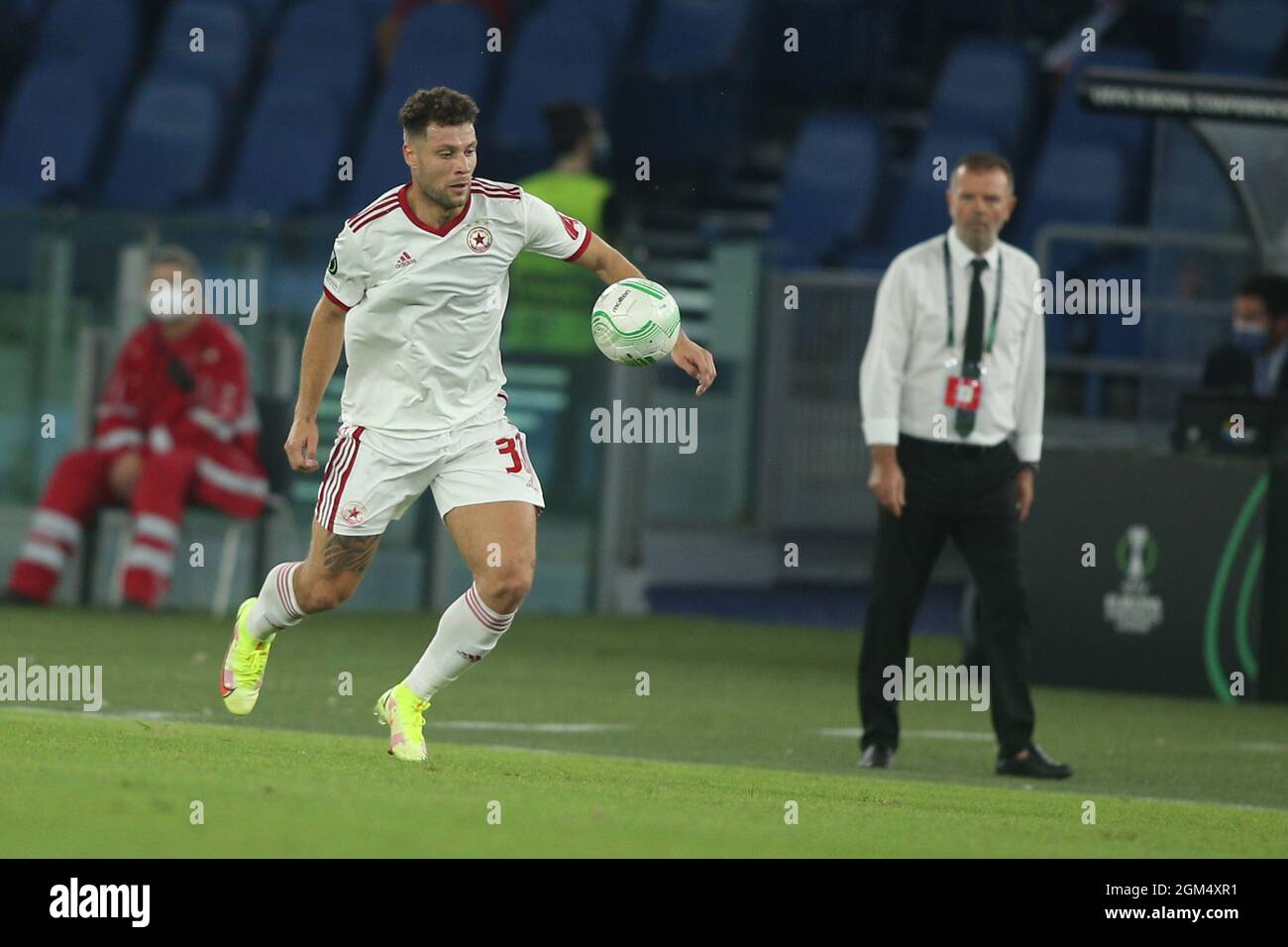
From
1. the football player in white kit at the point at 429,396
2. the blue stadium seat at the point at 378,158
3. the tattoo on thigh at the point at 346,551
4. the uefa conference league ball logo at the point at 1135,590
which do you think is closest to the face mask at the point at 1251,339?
the uefa conference league ball logo at the point at 1135,590

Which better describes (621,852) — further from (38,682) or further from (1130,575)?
(1130,575)

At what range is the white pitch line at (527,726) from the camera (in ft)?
35.8

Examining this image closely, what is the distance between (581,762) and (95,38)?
1632cm

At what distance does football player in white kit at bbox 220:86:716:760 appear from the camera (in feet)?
28.2

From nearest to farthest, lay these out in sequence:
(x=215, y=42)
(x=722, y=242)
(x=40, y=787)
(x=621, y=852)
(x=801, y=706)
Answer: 1. (x=621, y=852)
2. (x=40, y=787)
3. (x=801, y=706)
4. (x=722, y=242)
5. (x=215, y=42)

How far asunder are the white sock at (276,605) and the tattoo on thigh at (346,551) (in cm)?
20

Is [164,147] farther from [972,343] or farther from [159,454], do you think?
[972,343]

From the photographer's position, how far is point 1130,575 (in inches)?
532

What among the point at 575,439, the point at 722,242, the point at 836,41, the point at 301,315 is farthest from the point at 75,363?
the point at 836,41

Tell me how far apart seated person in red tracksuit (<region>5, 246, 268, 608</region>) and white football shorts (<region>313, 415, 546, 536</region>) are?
7253 mm

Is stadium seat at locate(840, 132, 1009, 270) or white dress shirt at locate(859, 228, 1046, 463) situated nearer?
white dress shirt at locate(859, 228, 1046, 463)

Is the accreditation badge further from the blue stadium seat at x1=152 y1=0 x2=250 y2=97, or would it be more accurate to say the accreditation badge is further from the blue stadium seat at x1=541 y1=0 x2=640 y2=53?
the blue stadium seat at x1=152 y1=0 x2=250 y2=97

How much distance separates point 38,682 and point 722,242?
7547mm

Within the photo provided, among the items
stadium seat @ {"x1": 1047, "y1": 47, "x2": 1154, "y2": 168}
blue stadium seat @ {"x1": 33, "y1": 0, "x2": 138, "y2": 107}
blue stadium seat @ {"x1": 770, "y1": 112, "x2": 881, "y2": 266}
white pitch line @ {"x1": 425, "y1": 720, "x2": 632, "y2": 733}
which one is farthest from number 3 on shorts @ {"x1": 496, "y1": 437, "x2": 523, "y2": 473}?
blue stadium seat @ {"x1": 33, "y1": 0, "x2": 138, "y2": 107}
